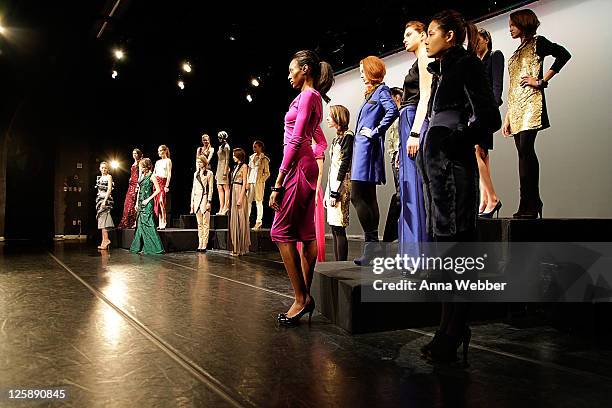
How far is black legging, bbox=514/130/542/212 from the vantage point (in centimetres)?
340

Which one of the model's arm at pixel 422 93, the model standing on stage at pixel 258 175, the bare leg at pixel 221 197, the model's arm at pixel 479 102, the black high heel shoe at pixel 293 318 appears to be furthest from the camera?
the bare leg at pixel 221 197

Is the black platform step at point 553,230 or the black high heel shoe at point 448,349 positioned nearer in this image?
the black high heel shoe at point 448,349

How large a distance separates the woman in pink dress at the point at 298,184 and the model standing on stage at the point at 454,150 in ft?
2.81

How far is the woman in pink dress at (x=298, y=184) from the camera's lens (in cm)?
284

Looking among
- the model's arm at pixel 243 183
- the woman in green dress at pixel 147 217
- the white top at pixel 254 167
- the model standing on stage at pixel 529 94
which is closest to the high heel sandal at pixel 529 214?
the model standing on stage at pixel 529 94

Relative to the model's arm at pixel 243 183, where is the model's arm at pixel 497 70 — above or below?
above

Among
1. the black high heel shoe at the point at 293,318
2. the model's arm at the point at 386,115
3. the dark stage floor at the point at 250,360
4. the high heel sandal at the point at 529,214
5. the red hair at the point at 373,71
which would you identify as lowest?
the dark stage floor at the point at 250,360

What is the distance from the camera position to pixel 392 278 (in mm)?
2922

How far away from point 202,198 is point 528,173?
604cm

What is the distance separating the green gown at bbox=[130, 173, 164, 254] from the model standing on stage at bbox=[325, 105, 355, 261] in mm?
4725

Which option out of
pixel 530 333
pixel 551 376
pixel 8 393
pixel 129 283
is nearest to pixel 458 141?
pixel 551 376

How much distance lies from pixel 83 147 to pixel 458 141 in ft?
45.3

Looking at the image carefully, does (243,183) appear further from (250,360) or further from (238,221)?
(250,360)

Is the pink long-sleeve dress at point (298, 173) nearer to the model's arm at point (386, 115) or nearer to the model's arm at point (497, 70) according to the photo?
the model's arm at point (386, 115)
